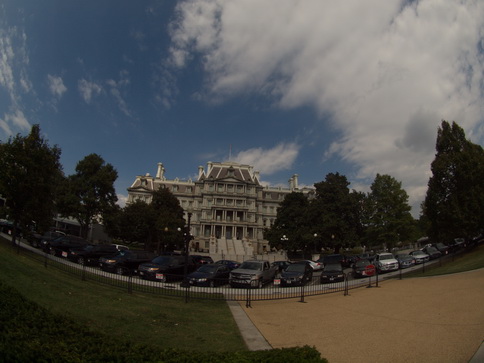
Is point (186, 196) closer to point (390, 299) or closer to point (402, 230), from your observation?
point (402, 230)

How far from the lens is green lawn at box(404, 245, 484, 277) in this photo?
2106 centimetres

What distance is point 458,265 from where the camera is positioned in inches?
930

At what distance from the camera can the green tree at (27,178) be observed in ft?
68.9

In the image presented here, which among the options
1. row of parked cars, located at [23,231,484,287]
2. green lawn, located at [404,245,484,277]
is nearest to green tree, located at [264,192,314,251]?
green lawn, located at [404,245,484,277]

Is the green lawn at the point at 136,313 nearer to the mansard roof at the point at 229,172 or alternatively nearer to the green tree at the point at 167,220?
the green tree at the point at 167,220

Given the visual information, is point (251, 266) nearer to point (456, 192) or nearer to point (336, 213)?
point (456, 192)

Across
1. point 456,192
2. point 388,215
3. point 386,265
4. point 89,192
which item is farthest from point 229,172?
point 386,265

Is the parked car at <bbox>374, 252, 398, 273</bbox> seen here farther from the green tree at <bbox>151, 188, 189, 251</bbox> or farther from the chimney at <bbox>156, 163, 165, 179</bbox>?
the chimney at <bbox>156, 163, 165, 179</bbox>

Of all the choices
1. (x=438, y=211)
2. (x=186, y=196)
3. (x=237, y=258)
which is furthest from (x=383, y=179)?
(x=186, y=196)

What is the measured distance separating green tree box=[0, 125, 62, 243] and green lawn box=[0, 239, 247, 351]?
10.1 m

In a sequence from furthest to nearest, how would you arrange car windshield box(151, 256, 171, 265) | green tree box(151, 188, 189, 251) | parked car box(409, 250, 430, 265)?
1. green tree box(151, 188, 189, 251)
2. parked car box(409, 250, 430, 265)
3. car windshield box(151, 256, 171, 265)

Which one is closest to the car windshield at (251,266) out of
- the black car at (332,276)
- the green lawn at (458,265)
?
the black car at (332,276)

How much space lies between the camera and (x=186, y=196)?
3378 inches

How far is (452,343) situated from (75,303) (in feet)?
35.2
